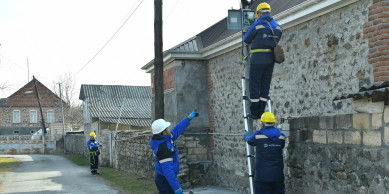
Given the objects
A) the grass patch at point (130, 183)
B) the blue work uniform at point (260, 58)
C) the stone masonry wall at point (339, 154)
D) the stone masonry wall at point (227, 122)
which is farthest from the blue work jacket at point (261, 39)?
the grass patch at point (130, 183)

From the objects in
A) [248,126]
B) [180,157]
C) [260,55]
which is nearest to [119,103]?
[180,157]

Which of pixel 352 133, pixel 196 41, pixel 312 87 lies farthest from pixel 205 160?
pixel 352 133

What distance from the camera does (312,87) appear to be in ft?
33.3

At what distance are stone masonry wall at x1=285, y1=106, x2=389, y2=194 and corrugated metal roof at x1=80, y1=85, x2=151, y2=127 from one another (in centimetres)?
2866

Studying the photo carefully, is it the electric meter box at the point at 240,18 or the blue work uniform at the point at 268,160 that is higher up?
the electric meter box at the point at 240,18

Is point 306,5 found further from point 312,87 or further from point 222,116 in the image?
point 222,116

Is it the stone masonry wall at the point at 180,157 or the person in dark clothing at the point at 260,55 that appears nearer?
the person in dark clothing at the point at 260,55

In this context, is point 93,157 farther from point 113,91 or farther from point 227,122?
point 113,91

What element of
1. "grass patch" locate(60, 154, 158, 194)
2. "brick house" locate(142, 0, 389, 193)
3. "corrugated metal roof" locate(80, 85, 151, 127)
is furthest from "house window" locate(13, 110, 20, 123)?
"brick house" locate(142, 0, 389, 193)

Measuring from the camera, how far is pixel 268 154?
7.49 metres

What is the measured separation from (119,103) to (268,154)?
115 feet

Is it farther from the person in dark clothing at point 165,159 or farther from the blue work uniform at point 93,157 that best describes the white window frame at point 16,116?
the person in dark clothing at point 165,159

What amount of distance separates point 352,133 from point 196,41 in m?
10.8

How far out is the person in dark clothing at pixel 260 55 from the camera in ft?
26.3
